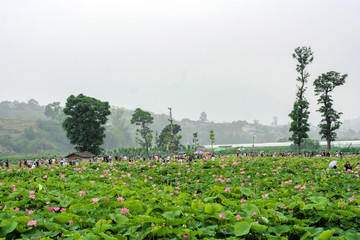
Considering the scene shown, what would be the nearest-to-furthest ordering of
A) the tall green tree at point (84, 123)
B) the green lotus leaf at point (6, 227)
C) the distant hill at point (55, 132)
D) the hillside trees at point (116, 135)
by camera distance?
the green lotus leaf at point (6, 227) → the tall green tree at point (84, 123) → the distant hill at point (55, 132) → the hillside trees at point (116, 135)

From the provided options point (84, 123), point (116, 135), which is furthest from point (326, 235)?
point (116, 135)

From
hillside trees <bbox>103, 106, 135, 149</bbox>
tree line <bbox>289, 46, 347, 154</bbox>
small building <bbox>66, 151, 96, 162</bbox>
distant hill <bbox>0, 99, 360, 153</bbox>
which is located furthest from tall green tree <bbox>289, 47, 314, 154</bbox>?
hillside trees <bbox>103, 106, 135, 149</bbox>

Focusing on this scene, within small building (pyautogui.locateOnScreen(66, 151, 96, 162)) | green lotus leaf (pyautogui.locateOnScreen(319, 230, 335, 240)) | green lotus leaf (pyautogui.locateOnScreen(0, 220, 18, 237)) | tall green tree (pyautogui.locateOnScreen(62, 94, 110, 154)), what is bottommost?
small building (pyautogui.locateOnScreen(66, 151, 96, 162))

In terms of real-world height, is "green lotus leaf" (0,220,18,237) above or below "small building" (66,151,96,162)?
above

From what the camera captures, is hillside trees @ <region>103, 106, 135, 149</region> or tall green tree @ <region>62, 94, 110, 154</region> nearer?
tall green tree @ <region>62, 94, 110, 154</region>

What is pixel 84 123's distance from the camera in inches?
1401

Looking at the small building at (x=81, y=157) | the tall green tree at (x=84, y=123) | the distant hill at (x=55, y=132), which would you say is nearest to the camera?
the small building at (x=81, y=157)

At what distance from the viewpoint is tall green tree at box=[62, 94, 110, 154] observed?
35156 mm

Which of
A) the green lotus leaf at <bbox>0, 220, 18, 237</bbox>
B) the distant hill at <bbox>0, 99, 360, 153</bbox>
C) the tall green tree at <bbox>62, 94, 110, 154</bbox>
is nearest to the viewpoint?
the green lotus leaf at <bbox>0, 220, 18, 237</bbox>

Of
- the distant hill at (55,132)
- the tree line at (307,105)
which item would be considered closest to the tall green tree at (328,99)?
the tree line at (307,105)

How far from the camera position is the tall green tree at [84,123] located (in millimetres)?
35156

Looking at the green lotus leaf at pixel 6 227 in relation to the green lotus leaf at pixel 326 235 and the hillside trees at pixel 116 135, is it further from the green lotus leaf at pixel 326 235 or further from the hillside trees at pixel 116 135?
the hillside trees at pixel 116 135

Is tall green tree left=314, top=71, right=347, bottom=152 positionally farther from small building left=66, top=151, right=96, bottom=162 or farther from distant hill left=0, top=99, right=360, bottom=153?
distant hill left=0, top=99, right=360, bottom=153

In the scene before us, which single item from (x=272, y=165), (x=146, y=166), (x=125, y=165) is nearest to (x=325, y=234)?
(x=272, y=165)
